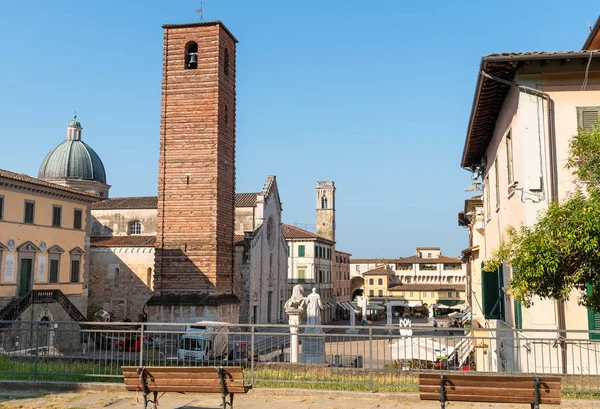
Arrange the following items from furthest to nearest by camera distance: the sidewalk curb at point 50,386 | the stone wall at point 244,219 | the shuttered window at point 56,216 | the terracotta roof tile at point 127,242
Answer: the stone wall at point 244,219
the terracotta roof tile at point 127,242
the shuttered window at point 56,216
the sidewalk curb at point 50,386

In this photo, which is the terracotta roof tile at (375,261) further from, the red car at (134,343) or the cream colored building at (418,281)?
the red car at (134,343)

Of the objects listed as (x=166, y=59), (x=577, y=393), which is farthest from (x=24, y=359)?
(x=166, y=59)

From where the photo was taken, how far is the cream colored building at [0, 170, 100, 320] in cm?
3073

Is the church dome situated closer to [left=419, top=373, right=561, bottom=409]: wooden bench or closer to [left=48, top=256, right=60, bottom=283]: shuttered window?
[left=48, top=256, right=60, bottom=283]: shuttered window

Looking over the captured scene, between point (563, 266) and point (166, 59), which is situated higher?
point (166, 59)

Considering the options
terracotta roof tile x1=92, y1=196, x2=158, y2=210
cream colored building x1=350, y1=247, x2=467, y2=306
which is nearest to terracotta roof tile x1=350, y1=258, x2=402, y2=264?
cream colored building x1=350, y1=247, x2=467, y2=306

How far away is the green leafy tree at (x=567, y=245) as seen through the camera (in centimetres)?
741

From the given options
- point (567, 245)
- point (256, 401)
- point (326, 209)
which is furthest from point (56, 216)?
point (326, 209)

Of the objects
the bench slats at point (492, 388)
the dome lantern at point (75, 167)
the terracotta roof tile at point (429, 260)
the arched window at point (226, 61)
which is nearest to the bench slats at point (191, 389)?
the bench slats at point (492, 388)

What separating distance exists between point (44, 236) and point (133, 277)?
1069cm

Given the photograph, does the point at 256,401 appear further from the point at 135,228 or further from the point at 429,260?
the point at 429,260

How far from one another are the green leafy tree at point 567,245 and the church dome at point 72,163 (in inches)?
2330

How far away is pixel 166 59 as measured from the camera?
111 ft

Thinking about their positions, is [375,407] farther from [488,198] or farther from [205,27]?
[205,27]
